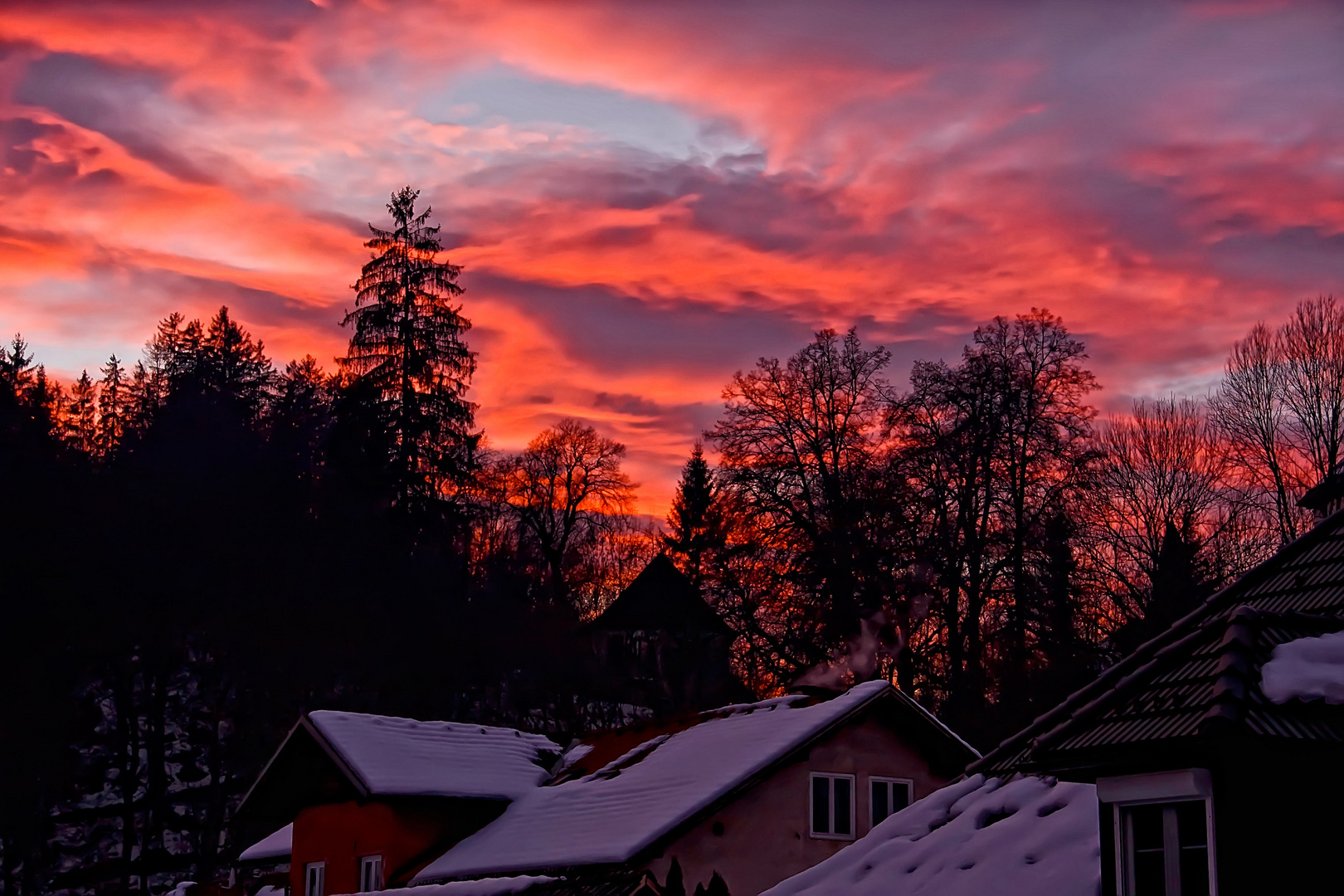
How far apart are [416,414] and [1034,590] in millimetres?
28483

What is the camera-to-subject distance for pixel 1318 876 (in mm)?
9188

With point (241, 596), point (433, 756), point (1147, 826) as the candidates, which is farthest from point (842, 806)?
point (241, 596)

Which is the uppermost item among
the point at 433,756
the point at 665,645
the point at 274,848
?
the point at 665,645

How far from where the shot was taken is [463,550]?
2510 inches

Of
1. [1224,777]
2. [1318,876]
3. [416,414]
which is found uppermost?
[416,414]

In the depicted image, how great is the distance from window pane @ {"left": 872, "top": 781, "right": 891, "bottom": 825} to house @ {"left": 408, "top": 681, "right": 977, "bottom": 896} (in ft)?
0.06

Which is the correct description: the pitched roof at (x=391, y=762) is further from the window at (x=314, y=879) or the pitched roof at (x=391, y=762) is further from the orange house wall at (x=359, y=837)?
the window at (x=314, y=879)

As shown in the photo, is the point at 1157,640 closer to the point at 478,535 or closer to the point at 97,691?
the point at 97,691

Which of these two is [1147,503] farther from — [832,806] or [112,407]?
[112,407]

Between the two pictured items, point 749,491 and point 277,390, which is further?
point 277,390

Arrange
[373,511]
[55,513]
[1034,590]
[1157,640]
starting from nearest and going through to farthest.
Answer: [1157,640]
[1034,590]
[55,513]
[373,511]

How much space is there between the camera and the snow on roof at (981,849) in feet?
36.2

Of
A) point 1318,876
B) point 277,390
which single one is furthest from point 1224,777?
point 277,390

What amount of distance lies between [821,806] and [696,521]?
44.5m
